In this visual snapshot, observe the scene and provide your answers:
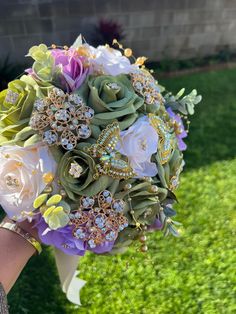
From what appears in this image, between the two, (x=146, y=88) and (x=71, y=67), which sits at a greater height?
(x=71, y=67)

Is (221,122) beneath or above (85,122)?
beneath

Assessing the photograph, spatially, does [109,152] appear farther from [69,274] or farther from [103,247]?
[69,274]

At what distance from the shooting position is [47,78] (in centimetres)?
137

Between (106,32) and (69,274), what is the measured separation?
11.3ft

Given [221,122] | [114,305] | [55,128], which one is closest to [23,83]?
[55,128]

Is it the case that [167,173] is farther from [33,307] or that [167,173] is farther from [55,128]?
[33,307]

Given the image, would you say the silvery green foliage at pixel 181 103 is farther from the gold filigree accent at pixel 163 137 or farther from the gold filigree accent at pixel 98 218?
the gold filigree accent at pixel 98 218

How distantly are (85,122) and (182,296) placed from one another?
1525 millimetres

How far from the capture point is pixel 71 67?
4.57ft

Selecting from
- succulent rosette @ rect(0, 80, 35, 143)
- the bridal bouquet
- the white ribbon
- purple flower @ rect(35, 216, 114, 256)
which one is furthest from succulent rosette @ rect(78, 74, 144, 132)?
the white ribbon

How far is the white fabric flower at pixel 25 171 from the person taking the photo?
1277 mm

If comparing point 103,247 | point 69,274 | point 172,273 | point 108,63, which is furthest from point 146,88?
point 172,273

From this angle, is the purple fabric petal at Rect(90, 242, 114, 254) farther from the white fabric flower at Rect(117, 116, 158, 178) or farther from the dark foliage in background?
the dark foliage in background

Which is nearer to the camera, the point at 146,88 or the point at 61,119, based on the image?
the point at 61,119
